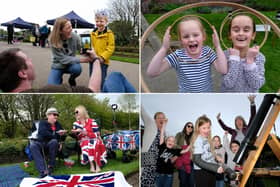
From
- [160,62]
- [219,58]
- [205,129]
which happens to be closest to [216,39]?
[219,58]

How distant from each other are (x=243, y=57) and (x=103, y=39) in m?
0.85

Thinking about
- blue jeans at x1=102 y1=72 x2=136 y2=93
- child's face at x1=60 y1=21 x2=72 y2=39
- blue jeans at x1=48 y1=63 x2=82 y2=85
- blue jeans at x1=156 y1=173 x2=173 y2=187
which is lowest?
blue jeans at x1=156 y1=173 x2=173 y2=187

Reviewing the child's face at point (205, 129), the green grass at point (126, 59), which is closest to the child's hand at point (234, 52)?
the child's face at point (205, 129)

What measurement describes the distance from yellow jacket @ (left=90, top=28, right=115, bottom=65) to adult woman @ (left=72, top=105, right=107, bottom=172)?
0.39m

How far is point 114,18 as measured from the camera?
2.13 metres

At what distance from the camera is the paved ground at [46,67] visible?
2074 mm

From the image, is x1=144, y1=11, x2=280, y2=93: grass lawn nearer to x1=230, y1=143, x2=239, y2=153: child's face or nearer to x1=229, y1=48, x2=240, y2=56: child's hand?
x1=229, y1=48, x2=240, y2=56: child's hand

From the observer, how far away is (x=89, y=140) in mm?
2287

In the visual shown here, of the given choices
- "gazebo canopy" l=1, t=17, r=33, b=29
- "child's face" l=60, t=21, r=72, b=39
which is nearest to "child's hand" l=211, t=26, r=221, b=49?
"child's face" l=60, t=21, r=72, b=39

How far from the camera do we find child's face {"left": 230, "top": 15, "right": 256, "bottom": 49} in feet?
6.86

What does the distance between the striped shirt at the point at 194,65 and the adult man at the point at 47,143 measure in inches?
32.2

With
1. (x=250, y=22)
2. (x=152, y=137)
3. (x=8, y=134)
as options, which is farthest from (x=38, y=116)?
(x=250, y=22)

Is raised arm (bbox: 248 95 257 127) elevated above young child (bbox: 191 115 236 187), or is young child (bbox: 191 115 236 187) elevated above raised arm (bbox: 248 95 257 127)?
raised arm (bbox: 248 95 257 127)

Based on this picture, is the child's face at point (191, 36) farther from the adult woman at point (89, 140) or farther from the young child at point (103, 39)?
the adult woman at point (89, 140)
